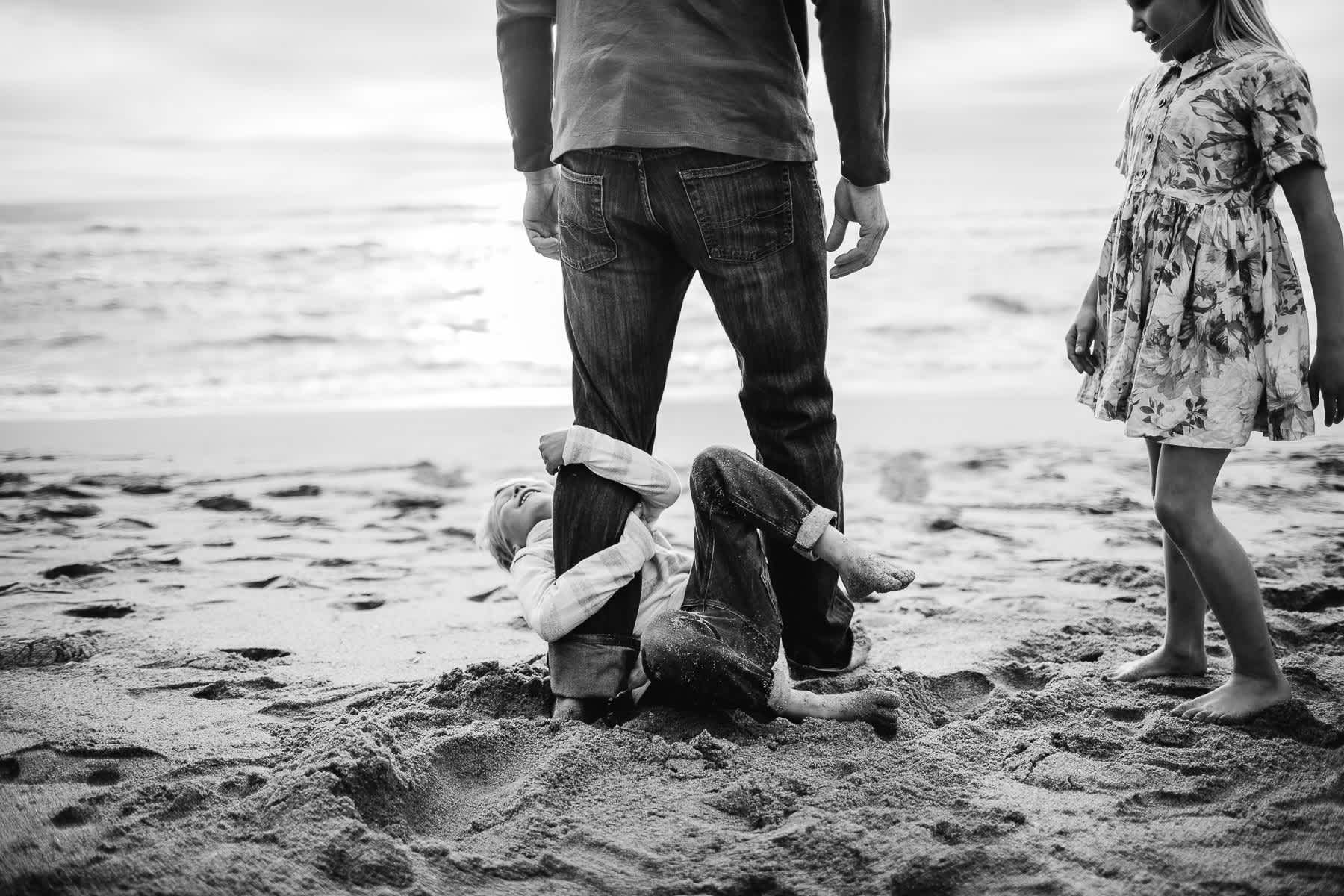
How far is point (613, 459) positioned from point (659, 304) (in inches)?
12.8

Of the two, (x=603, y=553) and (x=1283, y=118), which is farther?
(x=603, y=553)

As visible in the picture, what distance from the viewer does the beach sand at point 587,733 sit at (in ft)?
4.87

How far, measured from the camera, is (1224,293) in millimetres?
2008

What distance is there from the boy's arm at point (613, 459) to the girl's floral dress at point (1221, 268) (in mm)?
Answer: 972

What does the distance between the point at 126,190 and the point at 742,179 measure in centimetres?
1972

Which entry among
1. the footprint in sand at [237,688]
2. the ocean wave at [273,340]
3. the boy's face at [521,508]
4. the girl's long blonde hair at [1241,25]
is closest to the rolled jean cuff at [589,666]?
the boy's face at [521,508]

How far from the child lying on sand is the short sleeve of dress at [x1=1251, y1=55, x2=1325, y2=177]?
3.46 feet

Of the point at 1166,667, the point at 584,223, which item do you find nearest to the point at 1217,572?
the point at 1166,667

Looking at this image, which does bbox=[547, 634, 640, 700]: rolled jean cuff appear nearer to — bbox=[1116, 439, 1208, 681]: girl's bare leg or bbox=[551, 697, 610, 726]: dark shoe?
bbox=[551, 697, 610, 726]: dark shoe

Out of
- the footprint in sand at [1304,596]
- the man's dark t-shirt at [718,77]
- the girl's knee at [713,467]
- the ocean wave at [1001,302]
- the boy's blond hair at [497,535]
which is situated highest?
the man's dark t-shirt at [718,77]

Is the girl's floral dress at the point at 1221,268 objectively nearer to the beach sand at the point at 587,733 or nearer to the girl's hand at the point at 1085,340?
the girl's hand at the point at 1085,340

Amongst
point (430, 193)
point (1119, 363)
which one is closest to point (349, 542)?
point (1119, 363)

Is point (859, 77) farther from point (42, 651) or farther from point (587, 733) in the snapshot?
point (42, 651)

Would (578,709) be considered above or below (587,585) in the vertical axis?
below
